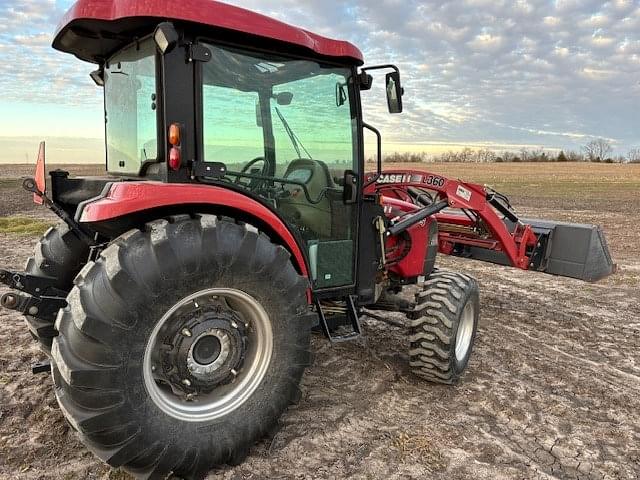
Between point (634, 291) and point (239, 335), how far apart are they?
6879 millimetres

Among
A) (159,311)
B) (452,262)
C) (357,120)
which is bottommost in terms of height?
(452,262)

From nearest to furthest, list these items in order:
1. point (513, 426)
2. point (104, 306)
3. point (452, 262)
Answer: point (104, 306) < point (513, 426) < point (452, 262)

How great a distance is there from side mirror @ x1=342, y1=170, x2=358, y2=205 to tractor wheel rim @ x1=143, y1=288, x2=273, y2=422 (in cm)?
136

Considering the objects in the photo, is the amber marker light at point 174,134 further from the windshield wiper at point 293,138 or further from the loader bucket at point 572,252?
the loader bucket at point 572,252

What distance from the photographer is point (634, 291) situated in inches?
311

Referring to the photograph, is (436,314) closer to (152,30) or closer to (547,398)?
(547,398)

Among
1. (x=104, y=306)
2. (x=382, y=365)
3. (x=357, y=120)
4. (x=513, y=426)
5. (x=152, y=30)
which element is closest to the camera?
(x=104, y=306)

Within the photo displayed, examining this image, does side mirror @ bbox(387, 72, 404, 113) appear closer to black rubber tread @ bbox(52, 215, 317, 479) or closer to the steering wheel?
the steering wheel

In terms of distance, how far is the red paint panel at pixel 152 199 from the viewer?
8.96 feet

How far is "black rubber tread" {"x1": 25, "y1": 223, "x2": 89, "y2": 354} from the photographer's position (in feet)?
12.9

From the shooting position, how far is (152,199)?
9.18 feet

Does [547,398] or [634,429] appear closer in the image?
[634,429]

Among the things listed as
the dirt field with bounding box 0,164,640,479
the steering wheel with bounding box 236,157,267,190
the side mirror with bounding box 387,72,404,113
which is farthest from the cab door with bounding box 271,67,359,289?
the dirt field with bounding box 0,164,640,479

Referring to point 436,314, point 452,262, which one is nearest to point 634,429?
point 436,314
